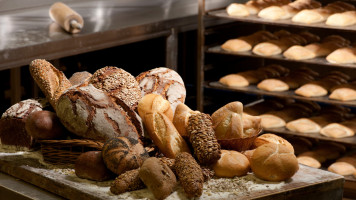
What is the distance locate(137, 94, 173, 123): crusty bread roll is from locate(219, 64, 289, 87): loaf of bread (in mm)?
2178

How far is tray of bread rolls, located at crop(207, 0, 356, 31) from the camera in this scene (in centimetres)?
361

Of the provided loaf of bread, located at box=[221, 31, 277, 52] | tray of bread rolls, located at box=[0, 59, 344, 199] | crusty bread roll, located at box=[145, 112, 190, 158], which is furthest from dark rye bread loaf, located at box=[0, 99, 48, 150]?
loaf of bread, located at box=[221, 31, 277, 52]

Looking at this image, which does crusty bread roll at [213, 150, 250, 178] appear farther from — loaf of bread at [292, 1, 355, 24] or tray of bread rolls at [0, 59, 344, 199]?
loaf of bread at [292, 1, 355, 24]

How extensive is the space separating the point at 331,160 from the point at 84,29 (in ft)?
6.28

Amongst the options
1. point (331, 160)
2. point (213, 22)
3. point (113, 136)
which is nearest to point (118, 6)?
point (213, 22)

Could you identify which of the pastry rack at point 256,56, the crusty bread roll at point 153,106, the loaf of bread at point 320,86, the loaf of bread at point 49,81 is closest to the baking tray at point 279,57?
the pastry rack at point 256,56

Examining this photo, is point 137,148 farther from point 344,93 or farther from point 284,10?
point 284,10

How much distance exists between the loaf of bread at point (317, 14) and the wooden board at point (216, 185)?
2.12 metres

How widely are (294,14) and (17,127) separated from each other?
259cm

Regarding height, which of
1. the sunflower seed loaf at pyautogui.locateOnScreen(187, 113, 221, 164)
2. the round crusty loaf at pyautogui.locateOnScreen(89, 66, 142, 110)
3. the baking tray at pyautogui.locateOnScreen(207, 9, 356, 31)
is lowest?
the baking tray at pyautogui.locateOnScreen(207, 9, 356, 31)

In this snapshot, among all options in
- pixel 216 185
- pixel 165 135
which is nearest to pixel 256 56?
pixel 165 135

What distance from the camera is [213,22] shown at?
4.36 metres

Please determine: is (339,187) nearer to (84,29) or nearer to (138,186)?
(138,186)

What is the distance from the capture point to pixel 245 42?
4.05 metres
